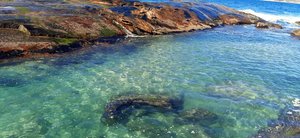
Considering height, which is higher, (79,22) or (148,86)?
(79,22)

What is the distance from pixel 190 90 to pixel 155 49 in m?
13.7

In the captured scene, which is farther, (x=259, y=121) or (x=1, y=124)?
(x=259, y=121)

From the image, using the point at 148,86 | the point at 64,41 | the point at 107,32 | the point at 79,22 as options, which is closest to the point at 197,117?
the point at 148,86

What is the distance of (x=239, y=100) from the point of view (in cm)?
2330

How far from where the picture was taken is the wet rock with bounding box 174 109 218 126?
64.0 feet

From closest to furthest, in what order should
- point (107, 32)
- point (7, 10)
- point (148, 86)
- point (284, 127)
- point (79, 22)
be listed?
point (284, 127)
point (148, 86)
point (7, 10)
point (79, 22)
point (107, 32)

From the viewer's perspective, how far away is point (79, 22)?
39.8 m

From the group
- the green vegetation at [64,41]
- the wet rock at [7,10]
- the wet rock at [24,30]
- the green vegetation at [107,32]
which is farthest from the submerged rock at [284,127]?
the wet rock at [7,10]

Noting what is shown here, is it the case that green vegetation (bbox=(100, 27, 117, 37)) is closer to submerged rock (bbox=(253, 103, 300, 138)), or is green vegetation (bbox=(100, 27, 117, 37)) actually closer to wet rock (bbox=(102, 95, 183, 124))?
wet rock (bbox=(102, 95, 183, 124))

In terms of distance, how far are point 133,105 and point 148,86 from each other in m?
4.25

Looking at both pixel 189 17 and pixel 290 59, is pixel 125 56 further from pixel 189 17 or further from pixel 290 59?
pixel 189 17

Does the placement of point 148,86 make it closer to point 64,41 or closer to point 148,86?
point 148,86

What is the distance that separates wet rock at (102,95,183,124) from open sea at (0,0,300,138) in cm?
56

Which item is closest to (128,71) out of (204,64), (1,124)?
(204,64)
